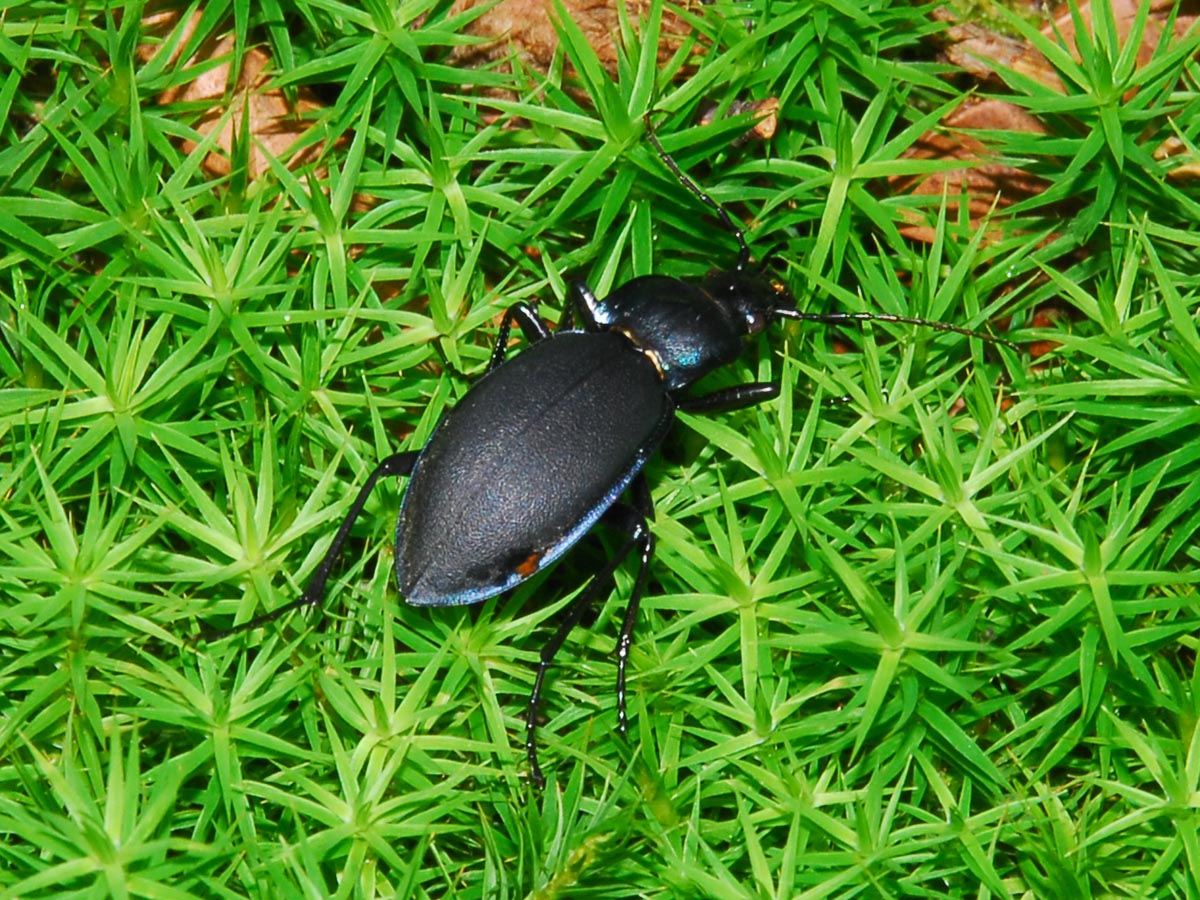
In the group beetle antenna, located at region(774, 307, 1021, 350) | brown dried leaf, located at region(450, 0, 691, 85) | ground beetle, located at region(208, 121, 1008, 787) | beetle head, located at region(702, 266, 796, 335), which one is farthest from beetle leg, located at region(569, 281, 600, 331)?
brown dried leaf, located at region(450, 0, 691, 85)

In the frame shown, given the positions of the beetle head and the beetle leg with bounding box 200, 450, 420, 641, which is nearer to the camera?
the beetle leg with bounding box 200, 450, 420, 641

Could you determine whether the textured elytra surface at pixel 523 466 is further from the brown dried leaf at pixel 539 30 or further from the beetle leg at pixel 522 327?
the brown dried leaf at pixel 539 30

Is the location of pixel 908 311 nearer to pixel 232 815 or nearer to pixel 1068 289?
pixel 1068 289

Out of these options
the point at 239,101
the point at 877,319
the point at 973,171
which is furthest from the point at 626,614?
the point at 239,101

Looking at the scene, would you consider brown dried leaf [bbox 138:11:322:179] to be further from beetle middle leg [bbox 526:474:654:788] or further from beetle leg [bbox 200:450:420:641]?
beetle middle leg [bbox 526:474:654:788]

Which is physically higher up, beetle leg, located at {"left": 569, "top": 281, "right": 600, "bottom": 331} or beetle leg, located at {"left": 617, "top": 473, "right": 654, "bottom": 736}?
beetle leg, located at {"left": 569, "top": 281, "right": 600, "bottom": 331}

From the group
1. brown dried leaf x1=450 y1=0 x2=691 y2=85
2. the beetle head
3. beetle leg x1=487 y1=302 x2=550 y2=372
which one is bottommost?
the beetle head
